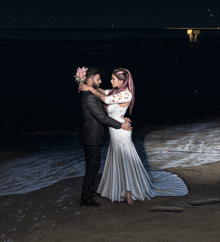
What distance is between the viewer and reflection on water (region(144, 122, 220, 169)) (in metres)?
7.45

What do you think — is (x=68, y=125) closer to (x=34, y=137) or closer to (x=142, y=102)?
(x=34, y=137)

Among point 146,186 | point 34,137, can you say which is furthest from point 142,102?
point 146,186

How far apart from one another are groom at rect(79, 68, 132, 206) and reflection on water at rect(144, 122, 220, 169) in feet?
7.34

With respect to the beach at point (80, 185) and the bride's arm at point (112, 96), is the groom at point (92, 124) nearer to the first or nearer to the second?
the bride's arm at point (112, 96)

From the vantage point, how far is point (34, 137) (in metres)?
11.3

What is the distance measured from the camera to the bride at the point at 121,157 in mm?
5074

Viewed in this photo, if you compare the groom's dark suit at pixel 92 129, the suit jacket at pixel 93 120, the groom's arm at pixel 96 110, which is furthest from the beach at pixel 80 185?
the groom's arm at pixel 96 110

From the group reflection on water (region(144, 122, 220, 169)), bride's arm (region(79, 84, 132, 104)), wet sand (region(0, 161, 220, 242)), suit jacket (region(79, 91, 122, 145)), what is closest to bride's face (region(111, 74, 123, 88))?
bride's arm (region(79, 84, 132, 104))

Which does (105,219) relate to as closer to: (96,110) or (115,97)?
(96,110)

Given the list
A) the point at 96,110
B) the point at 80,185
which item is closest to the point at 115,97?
the point at 96,110

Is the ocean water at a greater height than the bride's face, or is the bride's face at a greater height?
the bride's face

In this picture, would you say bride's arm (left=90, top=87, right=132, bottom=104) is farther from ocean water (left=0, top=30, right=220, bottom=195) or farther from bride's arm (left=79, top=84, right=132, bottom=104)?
ocean water (left=0, top=30, right=220, bottom=195)

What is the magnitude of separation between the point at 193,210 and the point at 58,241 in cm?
183

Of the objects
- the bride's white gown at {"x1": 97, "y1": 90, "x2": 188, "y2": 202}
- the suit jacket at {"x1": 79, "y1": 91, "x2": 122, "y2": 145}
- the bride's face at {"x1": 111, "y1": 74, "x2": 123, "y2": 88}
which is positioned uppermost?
the bride's face at {"x1": 111, "y1": 74, "x2": 123, "y2": 88}
